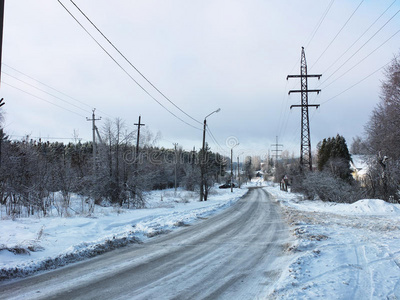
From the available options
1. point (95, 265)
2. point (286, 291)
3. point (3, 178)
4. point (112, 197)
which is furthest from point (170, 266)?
point (112, 197)

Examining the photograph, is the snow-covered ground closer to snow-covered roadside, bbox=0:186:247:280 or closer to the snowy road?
snow-covered roadside, bbox=0:186:247:280

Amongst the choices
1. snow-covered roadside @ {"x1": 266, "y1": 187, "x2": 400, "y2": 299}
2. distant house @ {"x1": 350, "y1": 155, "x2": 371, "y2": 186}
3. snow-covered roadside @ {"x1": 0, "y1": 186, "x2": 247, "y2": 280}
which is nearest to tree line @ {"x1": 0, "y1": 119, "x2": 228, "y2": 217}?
snow-covered roadside @ {"x1": 0, "y1": 186, "x2": 247, "y2": 280}

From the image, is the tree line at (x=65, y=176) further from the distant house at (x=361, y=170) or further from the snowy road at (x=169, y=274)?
the distant house at (x=361, y=170)

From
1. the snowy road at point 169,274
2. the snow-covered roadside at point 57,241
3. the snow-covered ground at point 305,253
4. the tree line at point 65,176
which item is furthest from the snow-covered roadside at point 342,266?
the tree line at point 65,176

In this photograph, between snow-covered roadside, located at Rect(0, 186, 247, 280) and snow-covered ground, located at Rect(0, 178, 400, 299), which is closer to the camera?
snow-covered ground, located at Rect(0, 178, 400, 299)

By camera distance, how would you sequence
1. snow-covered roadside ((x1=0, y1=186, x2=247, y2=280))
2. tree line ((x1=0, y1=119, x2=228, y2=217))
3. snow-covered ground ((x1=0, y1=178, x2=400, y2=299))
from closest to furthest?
snow-covered ground ((x1=0, y1=178, x2=400, y2=299)), snow-covered roadside ((x1=0, y1=186, x2=247, y2=280)), tree line ((x1=0, y1=119, x2=228, y2=217))

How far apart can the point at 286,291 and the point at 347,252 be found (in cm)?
338

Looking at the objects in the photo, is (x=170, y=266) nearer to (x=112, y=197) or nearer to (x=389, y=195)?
(x=112, y=197)

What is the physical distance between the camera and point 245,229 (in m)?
11.5

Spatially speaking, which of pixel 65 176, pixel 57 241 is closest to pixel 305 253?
pixel 57 241

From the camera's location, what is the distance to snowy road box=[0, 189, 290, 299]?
4.62 metres

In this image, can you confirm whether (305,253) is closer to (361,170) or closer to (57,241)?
(57,241)

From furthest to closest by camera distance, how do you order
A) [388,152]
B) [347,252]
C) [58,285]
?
[388,152]
[347,252]
[58,285]

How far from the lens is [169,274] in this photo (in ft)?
18.5
